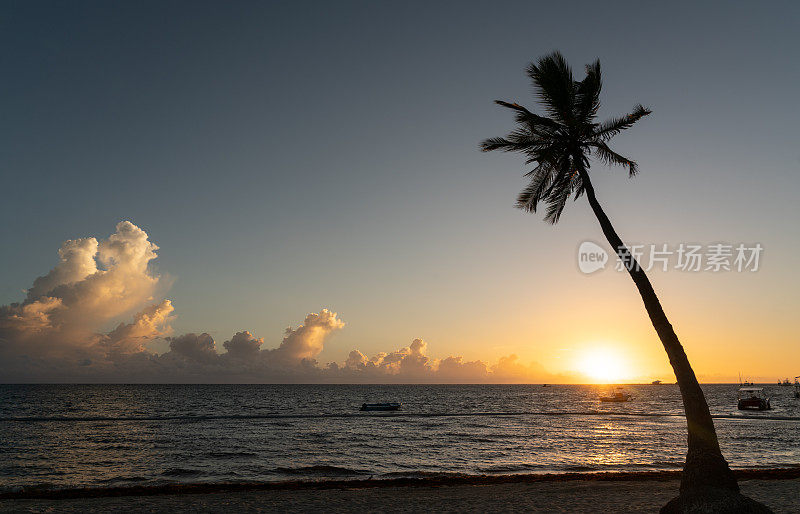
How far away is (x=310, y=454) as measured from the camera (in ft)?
101

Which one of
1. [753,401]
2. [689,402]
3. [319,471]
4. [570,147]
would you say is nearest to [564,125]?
[570,147]

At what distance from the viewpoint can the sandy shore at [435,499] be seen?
46.9ft

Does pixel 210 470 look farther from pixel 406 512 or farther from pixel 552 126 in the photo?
pixel 552 126

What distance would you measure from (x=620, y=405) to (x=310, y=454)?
8448 centimetres

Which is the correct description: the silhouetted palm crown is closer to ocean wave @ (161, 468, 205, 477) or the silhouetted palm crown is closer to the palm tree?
the palm tree

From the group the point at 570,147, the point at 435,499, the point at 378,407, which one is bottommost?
the point at 378,407

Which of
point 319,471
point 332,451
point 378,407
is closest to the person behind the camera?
point 319,471

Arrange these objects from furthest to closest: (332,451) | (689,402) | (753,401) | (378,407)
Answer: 1. (378,407)
2. (753,401)
3. (332,451)
4. (689,402)

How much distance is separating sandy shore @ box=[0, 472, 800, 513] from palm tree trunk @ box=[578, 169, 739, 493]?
116 inches

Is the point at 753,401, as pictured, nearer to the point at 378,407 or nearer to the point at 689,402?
the point at 378,407

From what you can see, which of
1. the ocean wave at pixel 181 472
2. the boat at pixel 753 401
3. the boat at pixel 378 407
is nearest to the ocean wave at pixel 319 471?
the ocean wave at pixel 181 472

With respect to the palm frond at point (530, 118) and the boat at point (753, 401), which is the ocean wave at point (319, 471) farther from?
the boat at point (753, 401)

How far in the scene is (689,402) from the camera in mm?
12367

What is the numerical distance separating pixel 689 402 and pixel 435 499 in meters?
8.17
